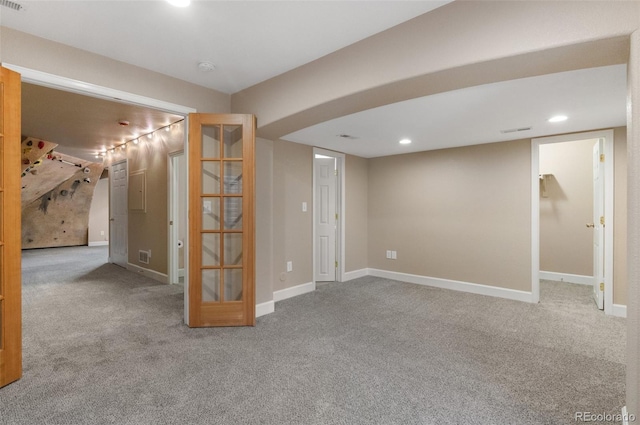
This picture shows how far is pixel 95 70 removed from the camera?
8.11 feet

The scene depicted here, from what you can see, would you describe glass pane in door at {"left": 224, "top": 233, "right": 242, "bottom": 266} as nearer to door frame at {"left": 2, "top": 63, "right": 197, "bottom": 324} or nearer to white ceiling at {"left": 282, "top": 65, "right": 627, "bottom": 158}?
door frame at {"left": 2, "top": 63, "right": 197, "bottom": 324}

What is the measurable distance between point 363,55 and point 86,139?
5.72 m

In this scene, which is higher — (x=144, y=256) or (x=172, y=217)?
(x=172, y=217)

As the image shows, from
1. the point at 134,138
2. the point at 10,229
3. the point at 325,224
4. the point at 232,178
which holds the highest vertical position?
the point at 134,138

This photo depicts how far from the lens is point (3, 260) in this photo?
2033 millimetres

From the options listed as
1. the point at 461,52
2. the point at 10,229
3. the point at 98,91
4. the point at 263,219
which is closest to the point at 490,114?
the point at 461,52

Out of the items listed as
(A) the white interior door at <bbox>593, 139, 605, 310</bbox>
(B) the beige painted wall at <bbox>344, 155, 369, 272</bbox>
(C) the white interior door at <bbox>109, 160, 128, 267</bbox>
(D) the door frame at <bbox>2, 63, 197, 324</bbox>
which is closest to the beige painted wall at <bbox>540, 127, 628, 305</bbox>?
(A) the white interior door at <bbox>593, 139, 605, 310</bbox>

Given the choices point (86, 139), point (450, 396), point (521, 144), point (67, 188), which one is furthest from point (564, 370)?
point (67, 188)

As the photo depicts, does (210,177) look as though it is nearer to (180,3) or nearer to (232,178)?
(232,178)

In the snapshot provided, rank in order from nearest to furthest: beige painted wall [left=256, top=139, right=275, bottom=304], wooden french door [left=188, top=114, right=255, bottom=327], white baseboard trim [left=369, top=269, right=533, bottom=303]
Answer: wooden french door [left=188, top=114, right=255, bottom=327] < beige painted wall [left=256, top=139, right=275, bottom=304] < white baseboard trim [left=369, top=269, right=533, bottom=303]

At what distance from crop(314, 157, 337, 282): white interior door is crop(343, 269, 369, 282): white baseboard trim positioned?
21 centimetres

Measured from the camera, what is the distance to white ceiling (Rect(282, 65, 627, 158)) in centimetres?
239

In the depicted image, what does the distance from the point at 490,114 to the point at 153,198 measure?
17.0 feet

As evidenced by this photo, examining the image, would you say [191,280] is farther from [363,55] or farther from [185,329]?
[363,55]
